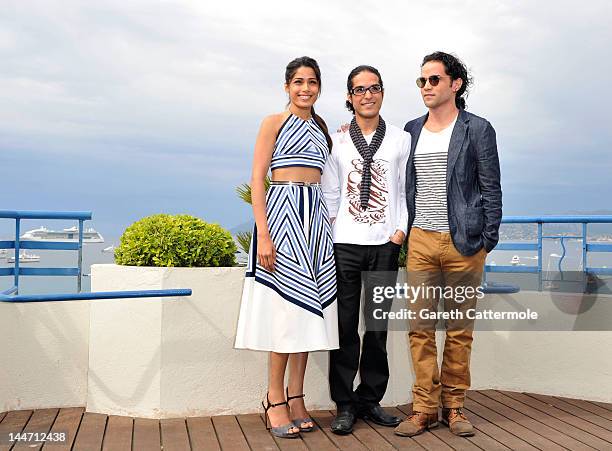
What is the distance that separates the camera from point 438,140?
3768mm

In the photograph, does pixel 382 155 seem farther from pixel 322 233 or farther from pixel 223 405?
pixel 223 405

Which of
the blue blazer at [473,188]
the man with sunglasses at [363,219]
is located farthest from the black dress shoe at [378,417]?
the blue blazer at [473,188]

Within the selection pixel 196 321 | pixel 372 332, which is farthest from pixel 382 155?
pixel 196 321

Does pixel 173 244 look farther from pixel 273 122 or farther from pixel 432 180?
pixel 432 180

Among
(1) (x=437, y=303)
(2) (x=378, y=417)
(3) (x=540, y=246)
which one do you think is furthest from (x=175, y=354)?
(3) (x=540, y=246)

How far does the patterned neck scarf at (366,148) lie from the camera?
148 inches

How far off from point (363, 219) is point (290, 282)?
523 millimetres

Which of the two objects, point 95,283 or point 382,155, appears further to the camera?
point 95,283

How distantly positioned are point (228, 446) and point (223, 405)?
2.06 feet

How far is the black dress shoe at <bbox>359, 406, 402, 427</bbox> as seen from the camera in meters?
3.93

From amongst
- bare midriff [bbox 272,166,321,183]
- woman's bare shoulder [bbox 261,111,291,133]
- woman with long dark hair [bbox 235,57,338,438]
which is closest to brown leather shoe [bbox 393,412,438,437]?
woman with long dark hair [bbox 235,57,338,438]

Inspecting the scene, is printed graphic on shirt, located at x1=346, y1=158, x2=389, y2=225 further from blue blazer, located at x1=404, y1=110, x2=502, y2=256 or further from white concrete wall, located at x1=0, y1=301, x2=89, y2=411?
white concrete wall, located at x1=0, y1=301, x2=89, y2=411

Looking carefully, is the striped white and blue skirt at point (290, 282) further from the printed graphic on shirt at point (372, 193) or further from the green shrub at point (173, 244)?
A: the green shrub at point (173, 244)

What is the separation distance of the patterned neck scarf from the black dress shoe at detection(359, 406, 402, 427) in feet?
3.87
